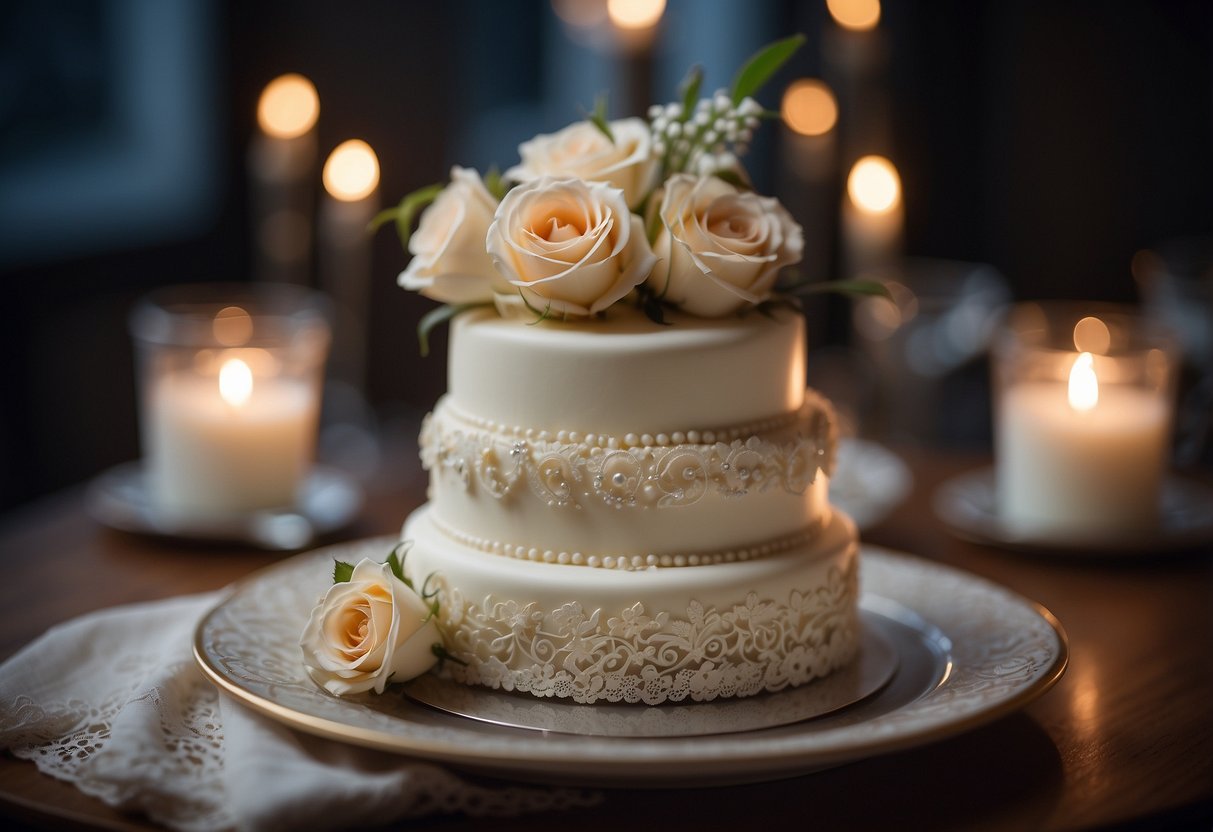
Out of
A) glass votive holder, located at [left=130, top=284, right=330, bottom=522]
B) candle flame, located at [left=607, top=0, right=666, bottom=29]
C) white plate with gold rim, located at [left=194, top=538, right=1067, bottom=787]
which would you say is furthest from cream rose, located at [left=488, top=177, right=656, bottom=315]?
candle flame, located at [left=607, top=0, right=666, bottom=29]

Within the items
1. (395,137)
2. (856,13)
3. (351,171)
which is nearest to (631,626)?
(351,171)

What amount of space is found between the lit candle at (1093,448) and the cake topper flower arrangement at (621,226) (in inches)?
34.6

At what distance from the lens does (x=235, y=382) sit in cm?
255

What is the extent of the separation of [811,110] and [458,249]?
1.96 m

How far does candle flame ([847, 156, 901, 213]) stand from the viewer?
9.07ft

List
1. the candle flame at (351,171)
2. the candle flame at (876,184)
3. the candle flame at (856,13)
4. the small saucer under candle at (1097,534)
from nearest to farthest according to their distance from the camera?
the small saucer under candle at (1097,534), the candle flame at (351,171), the candle flame at (876,184), the candle flame at (856,13)

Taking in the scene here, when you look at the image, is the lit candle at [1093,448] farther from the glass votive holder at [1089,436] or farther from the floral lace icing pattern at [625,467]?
the floral lace icing pattern at [625,467]

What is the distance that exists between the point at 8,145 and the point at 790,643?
128 inches

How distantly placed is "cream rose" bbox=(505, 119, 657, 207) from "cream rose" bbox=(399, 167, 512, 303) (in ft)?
0.25

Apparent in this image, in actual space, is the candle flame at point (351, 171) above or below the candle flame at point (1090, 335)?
above

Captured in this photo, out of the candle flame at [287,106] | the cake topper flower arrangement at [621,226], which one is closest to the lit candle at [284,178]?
the candle flame at [287,106]

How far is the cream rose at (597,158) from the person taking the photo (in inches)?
66.4

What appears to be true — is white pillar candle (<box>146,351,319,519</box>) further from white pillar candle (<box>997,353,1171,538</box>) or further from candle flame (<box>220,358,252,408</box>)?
white pillar candle (<box>997,353,1171,538</box>)

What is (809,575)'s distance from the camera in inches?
66.8
